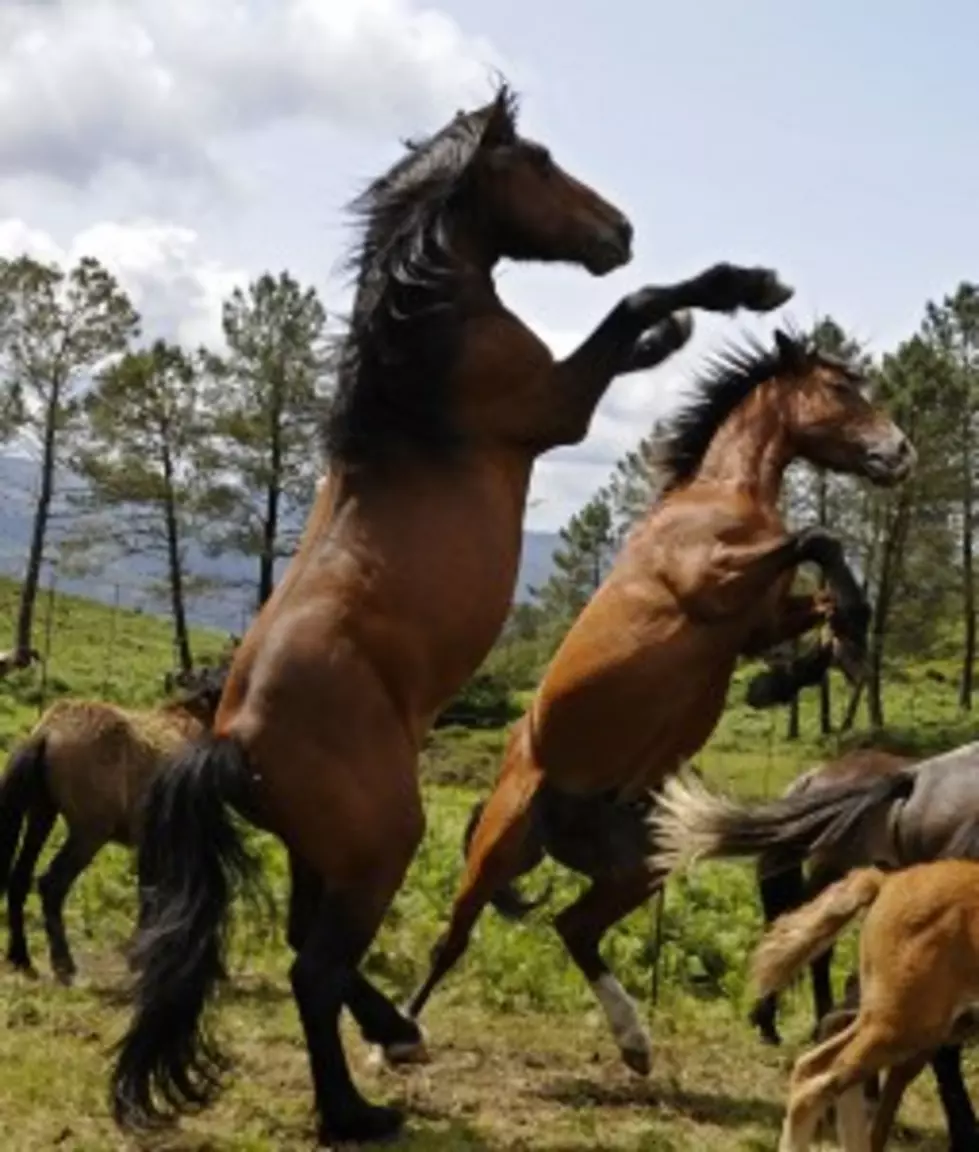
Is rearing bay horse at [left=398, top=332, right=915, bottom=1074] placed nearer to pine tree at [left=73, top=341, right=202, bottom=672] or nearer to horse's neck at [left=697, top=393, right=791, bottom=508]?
horse's neck at [left=697, top=393, right=791, bottom=508]

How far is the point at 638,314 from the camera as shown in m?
6.50

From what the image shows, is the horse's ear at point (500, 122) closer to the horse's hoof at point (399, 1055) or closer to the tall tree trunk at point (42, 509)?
the horse's hoof at point (399, 1055)

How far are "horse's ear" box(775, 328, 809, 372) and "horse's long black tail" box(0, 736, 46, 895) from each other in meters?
4.83

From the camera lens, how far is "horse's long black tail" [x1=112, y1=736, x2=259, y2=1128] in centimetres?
543

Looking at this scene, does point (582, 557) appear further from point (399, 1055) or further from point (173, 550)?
point (399, 1055)

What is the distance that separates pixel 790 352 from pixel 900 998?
3.94 meters

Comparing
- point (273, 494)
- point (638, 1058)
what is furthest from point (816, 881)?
point (273, 494)

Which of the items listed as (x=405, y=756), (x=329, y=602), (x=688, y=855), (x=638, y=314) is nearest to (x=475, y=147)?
(x=638, y=314)

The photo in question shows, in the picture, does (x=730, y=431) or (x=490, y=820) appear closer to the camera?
(x=490, y=820)

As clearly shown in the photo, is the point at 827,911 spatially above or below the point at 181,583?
below

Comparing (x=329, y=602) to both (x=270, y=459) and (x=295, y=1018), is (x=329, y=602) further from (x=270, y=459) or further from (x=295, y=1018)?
(x=270, y=459)

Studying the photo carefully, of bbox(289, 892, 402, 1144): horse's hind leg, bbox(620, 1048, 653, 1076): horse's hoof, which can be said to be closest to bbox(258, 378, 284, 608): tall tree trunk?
bbox(620, 1048, 653, 1076): horse's hoof

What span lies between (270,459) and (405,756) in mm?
35159

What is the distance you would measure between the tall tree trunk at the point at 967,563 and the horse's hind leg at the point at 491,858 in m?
34.3
